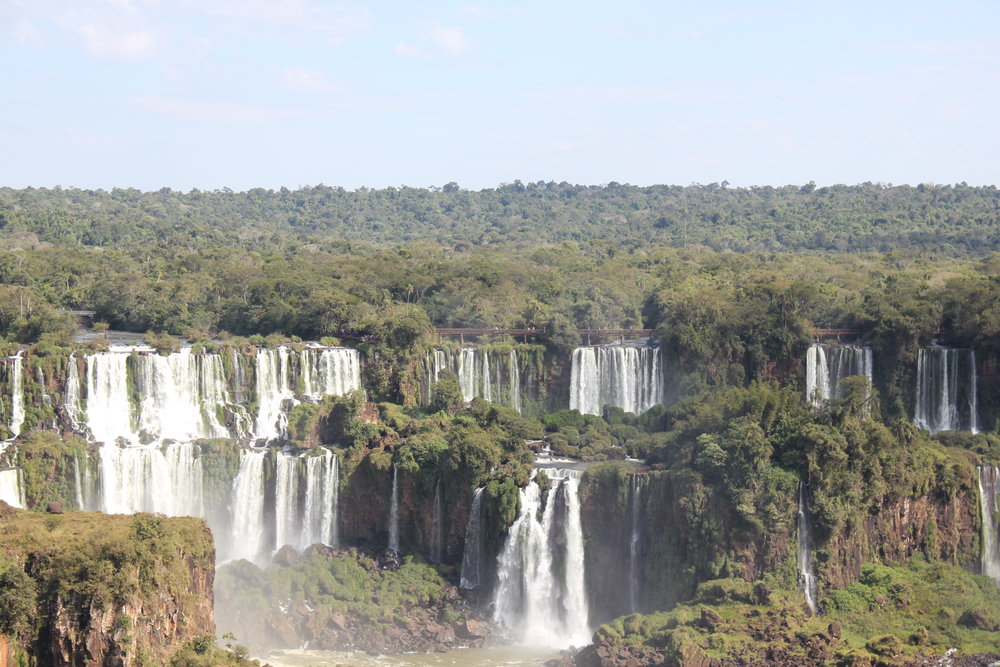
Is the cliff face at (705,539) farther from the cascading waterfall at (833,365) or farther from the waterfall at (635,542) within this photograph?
the cascading waterfall at (833,365)

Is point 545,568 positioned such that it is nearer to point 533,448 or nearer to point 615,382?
point 533,448

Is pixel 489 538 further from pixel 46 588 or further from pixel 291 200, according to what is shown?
pixel 291 200

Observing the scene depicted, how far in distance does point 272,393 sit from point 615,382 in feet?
46.5

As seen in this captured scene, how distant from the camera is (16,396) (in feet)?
161

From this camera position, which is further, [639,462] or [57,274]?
[57,274]

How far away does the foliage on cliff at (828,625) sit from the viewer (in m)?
38.1

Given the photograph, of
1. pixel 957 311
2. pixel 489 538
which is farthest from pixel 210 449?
pixel 957 311

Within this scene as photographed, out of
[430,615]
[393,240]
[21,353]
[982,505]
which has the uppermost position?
[393,240]

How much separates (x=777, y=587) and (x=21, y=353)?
28.7 metres

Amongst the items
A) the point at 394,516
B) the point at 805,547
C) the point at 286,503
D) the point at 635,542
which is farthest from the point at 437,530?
the point at 805,547

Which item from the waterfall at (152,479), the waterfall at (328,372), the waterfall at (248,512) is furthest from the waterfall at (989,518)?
the waterfall at (152,479)

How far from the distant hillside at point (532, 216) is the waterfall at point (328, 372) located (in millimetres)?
42137

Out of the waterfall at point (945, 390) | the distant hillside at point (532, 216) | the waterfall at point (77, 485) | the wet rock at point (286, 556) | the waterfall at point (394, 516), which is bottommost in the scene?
the wet rock at point (286, 556)

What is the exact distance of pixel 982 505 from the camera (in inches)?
1764
